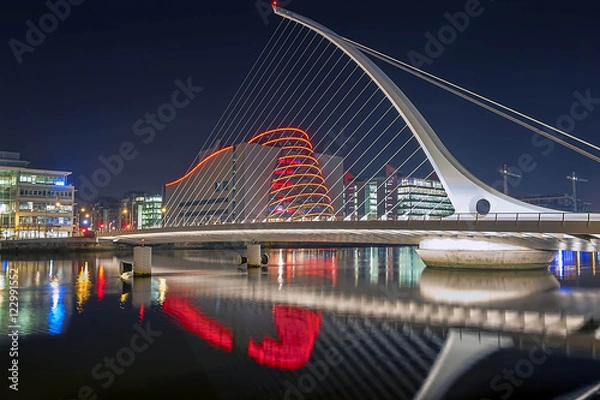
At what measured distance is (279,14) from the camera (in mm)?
39625

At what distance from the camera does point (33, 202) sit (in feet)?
281

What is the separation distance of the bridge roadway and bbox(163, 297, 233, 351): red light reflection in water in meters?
10.9

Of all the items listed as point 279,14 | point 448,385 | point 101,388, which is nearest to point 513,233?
point 448,385

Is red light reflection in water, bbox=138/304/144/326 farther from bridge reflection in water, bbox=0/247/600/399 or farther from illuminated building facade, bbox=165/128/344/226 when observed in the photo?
illuminated building facade, bbox=165/128/344/226

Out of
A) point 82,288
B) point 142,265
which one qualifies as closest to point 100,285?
point 82,288

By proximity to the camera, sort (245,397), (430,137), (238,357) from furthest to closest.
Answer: (430,137), (238,357), (245,397)

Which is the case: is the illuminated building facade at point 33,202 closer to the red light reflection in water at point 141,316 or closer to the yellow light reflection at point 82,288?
the yellow light reflection at point 82,288

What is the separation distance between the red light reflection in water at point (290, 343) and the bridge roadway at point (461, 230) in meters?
9.87

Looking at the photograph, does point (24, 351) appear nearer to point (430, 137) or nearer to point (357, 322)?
point (357, 322)

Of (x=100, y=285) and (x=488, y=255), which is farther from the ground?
(x=488, y=255)

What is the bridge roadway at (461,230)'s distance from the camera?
2164 cm

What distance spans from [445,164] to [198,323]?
19391mm

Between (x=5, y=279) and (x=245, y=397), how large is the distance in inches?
1136

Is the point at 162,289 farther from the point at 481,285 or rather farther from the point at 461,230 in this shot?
the point at 481,285
